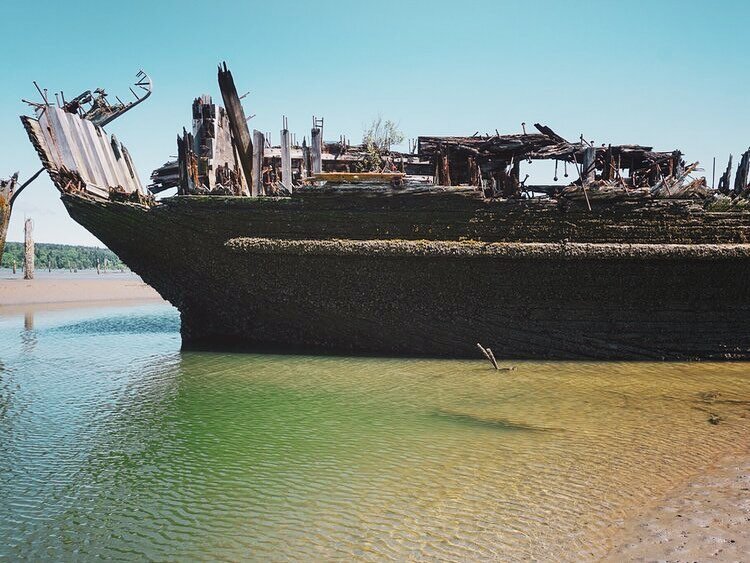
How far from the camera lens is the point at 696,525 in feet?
9.64

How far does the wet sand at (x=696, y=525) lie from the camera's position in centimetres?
266

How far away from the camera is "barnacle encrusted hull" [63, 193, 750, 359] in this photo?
7.26m

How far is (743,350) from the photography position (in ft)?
25.0

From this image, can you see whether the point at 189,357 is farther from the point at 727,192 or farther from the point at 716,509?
the point at 727,192

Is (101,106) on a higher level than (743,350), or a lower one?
higher

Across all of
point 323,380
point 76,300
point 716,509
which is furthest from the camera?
point 76,300

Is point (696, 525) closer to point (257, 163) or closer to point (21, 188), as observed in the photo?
point (257, 163)

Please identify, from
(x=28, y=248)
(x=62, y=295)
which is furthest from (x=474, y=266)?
(x=28, y=248)

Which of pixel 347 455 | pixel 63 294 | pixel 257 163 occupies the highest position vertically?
pixel 257 163

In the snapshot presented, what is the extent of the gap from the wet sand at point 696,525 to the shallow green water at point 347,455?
0.36 ft

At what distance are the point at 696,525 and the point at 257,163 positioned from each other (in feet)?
22.4

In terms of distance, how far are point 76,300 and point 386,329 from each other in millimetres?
16127

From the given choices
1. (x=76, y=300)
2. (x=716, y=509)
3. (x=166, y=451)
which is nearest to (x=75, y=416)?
(x=166, y=451)

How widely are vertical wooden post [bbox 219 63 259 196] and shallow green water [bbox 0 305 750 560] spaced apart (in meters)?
2.92
